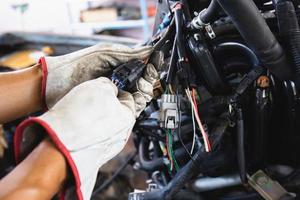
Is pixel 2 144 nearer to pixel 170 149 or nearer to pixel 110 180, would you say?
pixel 110 180

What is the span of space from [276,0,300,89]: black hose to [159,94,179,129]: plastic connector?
257 millimetres

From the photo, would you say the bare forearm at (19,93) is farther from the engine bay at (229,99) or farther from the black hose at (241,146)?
the black hose at (241,146)

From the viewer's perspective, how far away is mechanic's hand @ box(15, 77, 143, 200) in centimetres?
43

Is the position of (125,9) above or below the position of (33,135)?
above

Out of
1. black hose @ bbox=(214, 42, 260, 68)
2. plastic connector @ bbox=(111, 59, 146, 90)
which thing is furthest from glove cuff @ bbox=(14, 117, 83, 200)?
black hose @ bbox=(214, 42, 260, 68)

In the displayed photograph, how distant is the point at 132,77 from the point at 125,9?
2219 mm

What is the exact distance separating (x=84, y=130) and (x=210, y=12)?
343mm

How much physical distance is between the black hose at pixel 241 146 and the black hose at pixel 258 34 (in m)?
0.13

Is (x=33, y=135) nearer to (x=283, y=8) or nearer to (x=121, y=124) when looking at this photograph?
(x=121, y=124)

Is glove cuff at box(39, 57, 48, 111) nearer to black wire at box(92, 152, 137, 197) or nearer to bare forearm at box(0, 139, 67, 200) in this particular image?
bare forearm at box(0, 139, 67, 200)

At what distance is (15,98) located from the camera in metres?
0.64

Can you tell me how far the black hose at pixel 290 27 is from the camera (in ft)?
1.89

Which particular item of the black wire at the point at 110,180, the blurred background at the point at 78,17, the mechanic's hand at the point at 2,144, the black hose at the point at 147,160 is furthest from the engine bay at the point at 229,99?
the blurred background at the point at 78,17

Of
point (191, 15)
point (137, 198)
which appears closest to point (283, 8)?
point (191, 15)
